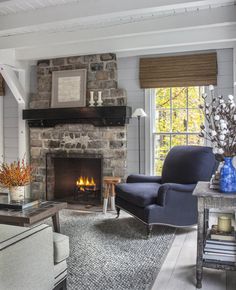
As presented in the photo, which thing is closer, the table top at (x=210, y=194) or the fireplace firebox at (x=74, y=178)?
the table top at (x=210, y=194)

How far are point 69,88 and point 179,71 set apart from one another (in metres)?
1.89

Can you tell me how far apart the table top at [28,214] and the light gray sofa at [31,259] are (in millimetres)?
841

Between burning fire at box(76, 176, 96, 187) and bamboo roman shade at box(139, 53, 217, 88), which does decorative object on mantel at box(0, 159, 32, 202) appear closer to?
burning fire at box(76, 176, 96, 187)

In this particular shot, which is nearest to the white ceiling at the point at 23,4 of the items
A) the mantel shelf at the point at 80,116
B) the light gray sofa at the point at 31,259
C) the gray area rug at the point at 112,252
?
the mantel shelf at the point at 80,116

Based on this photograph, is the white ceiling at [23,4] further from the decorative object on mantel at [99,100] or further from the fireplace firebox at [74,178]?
the fireplace firebox at [74,178]

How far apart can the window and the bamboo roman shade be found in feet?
0.69

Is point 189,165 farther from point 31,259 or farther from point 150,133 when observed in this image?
point 31,259

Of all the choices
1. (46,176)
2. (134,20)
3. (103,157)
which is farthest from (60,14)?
Result: (46,176)

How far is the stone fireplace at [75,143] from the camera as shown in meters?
5.52

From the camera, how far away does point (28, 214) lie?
3164 millimetres

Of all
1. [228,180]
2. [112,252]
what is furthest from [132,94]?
[228,180]

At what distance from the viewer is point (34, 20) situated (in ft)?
12.9

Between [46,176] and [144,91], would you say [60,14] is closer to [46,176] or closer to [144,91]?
[144,91]

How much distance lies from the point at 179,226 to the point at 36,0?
10.1 ft
